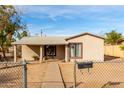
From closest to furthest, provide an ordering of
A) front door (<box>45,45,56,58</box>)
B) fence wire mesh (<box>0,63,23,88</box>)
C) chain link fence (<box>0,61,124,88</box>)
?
chain link fence (<box>0,61,124,88</box>) → fence wire mesh (<box>0,63,23,88</box>) → front door (<box>45,45,56,58</box>)

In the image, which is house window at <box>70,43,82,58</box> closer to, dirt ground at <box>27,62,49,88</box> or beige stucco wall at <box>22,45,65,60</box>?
beige stucco wall at <box>22,45,65,60</box>

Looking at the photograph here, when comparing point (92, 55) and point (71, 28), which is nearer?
point (92, 55)

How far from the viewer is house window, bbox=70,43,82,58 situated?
2638cm

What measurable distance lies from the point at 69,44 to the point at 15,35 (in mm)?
13244

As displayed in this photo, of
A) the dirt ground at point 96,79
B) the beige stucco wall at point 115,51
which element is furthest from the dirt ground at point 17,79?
the beige stucco wall at point 115,51

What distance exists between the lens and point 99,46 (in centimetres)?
2648

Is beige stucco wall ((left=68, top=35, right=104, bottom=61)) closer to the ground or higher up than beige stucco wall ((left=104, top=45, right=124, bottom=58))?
higher up

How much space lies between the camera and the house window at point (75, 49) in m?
26.4

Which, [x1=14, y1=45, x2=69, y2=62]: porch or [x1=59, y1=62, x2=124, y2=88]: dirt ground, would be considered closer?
[x1=59, y1=62, x2=124, y2=88]: dirt ground

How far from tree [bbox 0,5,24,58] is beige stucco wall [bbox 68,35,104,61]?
34.0 feet

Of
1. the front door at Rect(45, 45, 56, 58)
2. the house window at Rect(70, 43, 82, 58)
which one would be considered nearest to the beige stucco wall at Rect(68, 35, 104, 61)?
the house window at Rect(70, 43, 82, 58)
